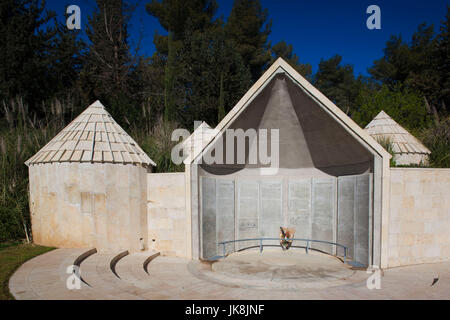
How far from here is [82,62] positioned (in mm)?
30438

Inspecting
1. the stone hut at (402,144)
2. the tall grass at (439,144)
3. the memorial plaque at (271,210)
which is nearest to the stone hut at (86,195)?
the memorial plaque at (271,210)

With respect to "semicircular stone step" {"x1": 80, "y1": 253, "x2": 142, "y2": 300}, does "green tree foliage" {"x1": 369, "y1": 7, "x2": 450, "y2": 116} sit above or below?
above

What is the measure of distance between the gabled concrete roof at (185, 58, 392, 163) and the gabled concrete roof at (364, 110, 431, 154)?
198 inches

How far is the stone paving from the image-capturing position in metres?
7.16

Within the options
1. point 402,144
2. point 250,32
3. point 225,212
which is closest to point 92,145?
point 225,212

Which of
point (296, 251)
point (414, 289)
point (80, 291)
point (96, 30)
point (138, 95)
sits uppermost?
point (96, 30)

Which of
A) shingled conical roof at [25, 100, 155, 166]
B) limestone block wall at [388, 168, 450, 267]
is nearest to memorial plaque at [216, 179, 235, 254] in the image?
shingled conical roof at [25, 100, 155, 166]

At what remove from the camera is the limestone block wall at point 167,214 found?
39.6 feet

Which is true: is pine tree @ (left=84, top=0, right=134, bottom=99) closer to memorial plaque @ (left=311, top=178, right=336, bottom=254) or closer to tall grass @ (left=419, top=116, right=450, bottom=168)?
memorial plaque @ (left=311, top=178, right=336, bottom=254)

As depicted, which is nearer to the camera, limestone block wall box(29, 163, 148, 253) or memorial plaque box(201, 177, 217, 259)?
limestone block wall box(29, 163, 148, 253)

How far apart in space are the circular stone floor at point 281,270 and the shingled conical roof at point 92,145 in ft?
16.4
